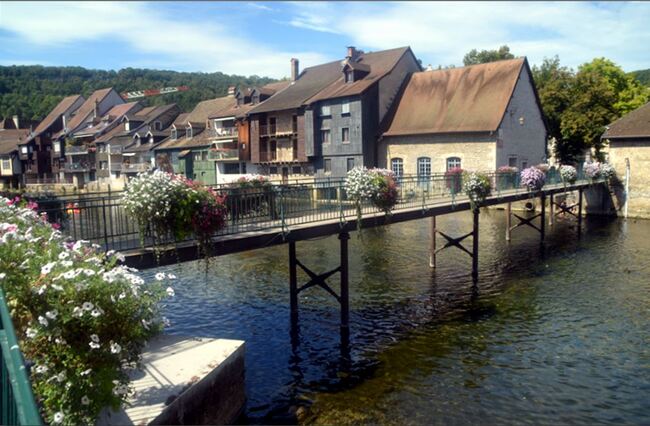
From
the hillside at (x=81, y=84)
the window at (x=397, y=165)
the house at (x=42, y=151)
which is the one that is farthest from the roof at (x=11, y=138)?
the window at (x=397, y=165)

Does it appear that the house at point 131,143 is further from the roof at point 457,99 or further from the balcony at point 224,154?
the roof at point 457,99

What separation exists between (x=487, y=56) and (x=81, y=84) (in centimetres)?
→ 8282

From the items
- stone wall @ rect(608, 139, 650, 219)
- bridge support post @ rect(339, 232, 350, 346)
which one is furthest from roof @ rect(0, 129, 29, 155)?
bridge support post @ rect(339, 232, 350, 346)

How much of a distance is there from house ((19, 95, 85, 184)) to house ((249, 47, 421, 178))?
3934 centimetres

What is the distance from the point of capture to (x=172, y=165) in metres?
55.3

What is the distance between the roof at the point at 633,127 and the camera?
31969mm

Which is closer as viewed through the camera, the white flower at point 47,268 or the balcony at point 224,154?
the white flower at point 47,268

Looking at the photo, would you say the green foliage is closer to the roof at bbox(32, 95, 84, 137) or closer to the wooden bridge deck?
the wooden bridge deck

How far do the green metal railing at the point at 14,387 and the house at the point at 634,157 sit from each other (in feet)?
117

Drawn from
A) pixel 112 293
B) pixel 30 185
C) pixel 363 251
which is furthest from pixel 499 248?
pixel 30 185

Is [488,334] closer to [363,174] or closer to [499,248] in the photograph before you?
[363,174]

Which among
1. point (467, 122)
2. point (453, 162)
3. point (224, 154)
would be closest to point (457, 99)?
point (467, 122)

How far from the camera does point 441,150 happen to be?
115 ft

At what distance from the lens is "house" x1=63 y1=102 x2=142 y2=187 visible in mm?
64875
